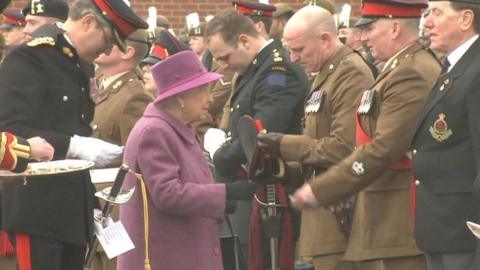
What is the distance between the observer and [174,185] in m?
6.90

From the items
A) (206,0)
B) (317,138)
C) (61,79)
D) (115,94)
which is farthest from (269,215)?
(206,0)

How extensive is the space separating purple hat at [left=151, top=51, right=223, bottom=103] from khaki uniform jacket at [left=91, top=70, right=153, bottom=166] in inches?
68.2

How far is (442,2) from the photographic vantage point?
22.3 ft

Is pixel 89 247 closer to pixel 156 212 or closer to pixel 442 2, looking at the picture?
pixel 156 212

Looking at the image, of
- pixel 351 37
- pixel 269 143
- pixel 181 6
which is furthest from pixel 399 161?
pixel 181 6

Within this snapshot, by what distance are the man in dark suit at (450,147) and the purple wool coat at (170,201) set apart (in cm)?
106

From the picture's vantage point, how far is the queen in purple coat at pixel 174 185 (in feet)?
22.7

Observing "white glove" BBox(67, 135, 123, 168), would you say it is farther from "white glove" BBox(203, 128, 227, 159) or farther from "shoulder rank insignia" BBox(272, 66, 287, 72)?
"shoulder rank insignia" BBox(272, 66, 287, 72)

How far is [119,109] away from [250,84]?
0.88 m

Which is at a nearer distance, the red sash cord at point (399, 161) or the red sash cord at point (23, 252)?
the red sash cord at point (23, 252)

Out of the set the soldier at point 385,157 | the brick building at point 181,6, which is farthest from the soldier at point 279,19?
the brick building at point 181,6

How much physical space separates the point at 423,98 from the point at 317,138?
3.09 feet

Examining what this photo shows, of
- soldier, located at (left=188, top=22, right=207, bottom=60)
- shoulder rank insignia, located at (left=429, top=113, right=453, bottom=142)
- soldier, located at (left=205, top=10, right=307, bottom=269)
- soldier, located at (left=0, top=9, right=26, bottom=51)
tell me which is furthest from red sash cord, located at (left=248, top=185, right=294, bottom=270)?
soldier, located at (left=0, top=9, right=26, bottom=51)

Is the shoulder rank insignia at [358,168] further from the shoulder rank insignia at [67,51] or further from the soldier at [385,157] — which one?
the shoulder rank insignia at [67,51]
